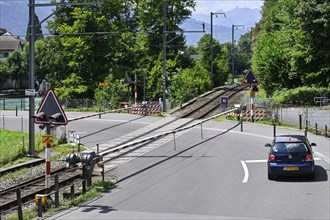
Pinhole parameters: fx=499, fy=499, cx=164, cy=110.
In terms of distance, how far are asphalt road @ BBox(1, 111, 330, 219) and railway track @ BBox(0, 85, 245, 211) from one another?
1440 mm

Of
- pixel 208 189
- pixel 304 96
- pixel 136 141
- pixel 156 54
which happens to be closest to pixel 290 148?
pixel 208 189

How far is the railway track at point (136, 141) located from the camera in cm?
1723

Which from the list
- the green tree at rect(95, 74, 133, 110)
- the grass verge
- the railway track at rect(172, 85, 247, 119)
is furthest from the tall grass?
the green tree at rect(95, 74, 133, 110)

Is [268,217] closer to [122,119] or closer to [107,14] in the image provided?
[122,119]

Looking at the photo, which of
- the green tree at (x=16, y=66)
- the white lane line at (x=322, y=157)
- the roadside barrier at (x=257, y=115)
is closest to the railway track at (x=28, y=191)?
the white lane line at (x=322, y=157)

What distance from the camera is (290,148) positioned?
17656 mm

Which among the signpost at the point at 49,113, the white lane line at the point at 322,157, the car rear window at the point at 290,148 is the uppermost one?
the signpost at the point at 49,113

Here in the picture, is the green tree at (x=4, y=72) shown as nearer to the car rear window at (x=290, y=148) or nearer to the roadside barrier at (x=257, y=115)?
the roadside barrier at (x=257, y=115)

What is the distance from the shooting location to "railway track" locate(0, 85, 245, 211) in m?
17.2

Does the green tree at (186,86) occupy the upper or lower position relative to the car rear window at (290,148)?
upper

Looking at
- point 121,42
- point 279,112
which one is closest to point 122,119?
point 279,112

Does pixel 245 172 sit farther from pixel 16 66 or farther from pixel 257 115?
pixel 16 66

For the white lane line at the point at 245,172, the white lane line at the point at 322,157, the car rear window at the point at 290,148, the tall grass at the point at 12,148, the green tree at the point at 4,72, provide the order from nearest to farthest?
the car rear window at the point at 290,148 → the white lane line at the point at 245,172 → the white lane line at the point at 322,157 → the tall grass at the point at 12,148 → the green tree at the point at 4,72

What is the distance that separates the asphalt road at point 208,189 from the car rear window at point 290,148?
105 cm
